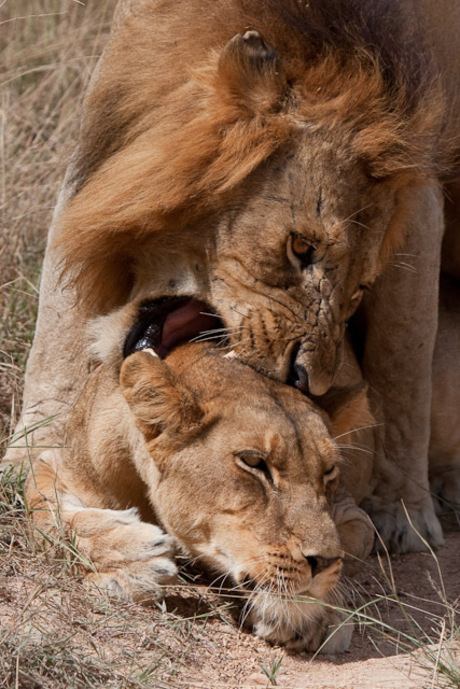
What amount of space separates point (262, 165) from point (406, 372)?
4.40ft

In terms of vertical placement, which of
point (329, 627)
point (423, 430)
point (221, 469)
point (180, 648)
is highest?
point (221, 469)

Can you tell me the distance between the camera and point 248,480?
3279 mm

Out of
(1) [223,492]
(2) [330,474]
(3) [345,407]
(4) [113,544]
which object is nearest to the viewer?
(1) [223,492]

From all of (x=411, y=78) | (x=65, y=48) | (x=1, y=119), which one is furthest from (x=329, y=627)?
(x=65, y=48)

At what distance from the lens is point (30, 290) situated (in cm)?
535

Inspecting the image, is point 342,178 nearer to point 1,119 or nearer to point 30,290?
point 30,290

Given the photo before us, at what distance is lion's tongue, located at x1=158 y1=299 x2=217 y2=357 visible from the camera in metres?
3.72

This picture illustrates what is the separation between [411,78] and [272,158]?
0.52m

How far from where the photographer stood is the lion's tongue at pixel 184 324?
3.72 metres

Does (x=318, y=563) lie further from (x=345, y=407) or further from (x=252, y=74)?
(x=252, y=74)

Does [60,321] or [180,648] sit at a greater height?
[60,321]

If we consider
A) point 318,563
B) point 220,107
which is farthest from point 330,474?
point 220,107

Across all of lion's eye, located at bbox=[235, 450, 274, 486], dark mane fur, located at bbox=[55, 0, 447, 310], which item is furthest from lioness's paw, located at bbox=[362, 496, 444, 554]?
dark mane fur, located at bbox=[55, 0, 447, 310]

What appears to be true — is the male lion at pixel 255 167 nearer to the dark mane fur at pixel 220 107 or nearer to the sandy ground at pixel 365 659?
the dark mane fur at pixel 220 107
